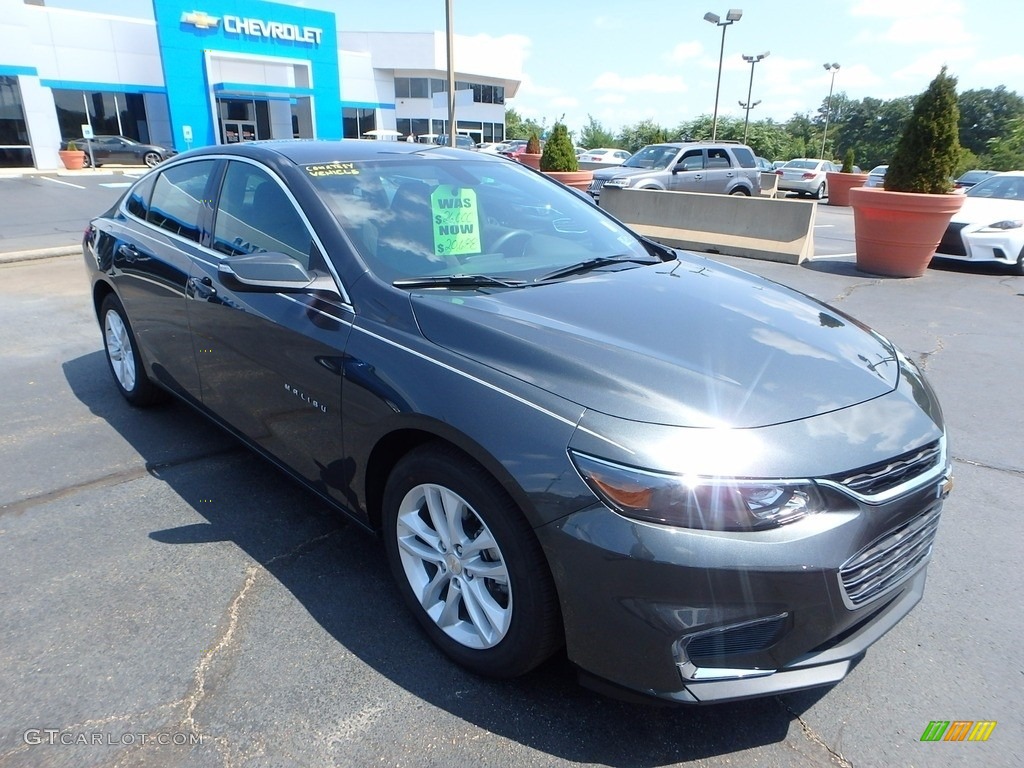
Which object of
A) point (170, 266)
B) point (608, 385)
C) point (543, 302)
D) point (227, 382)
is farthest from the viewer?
point (170, 266)

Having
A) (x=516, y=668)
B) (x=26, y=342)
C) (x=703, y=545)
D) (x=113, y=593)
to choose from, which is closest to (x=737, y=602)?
(x=703, y=545)

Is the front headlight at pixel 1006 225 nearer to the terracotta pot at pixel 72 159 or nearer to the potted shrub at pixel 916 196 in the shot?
the potted shrub at pixel 916 196

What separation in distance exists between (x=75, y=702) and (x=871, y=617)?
2550mm

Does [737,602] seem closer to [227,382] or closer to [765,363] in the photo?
[765,363]

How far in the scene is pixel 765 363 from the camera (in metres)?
2.25

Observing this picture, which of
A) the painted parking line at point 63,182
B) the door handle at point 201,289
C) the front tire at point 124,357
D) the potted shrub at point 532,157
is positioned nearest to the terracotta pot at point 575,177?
the potted shrub at point 532,157

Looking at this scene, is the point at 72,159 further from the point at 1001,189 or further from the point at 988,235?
the point at 988,235

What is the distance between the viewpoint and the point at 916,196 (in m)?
8.51

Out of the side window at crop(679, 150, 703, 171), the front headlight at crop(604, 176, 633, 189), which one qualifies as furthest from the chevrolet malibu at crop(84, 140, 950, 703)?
the side window at crop(679, 150, 703, 171)

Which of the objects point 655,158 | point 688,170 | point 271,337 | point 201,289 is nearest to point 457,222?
point 271,337

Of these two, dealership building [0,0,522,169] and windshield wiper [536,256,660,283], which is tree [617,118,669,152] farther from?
windshield wiper [536,256,660,283]

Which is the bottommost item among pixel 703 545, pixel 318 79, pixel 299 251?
pixel 703 545

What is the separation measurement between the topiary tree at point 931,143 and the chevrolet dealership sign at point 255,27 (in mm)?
36362

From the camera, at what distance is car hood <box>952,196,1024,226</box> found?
977cm
